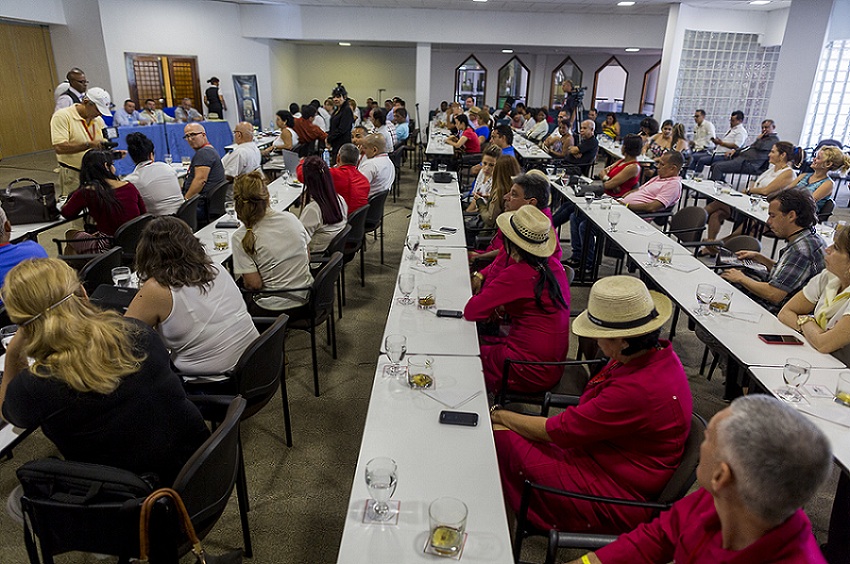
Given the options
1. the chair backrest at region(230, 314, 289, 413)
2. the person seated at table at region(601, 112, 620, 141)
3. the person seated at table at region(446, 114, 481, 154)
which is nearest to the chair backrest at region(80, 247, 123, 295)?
the chair backrest at region(230, 314, 289, 413)

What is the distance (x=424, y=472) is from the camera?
1.85m

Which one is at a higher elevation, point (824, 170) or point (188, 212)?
point (824, 170)

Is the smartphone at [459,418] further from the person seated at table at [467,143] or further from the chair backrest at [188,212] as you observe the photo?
the person seated at table at [467,143]

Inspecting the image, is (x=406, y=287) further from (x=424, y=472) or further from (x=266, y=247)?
(x=424, y=472)

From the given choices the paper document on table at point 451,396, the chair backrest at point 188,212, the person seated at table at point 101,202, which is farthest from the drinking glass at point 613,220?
the person seated at table at point 101,202

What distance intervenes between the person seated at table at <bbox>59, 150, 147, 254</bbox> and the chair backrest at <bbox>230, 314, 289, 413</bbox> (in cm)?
253

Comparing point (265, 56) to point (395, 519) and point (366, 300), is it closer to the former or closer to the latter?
point (366, 300)

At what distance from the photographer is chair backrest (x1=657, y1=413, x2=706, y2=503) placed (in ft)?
6.23

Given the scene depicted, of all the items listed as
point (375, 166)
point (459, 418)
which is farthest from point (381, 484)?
point (375, 166)

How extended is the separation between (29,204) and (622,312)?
4.56 meters

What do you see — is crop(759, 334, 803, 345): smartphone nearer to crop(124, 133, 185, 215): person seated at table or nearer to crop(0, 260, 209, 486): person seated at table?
crop(0, 260, 209, 486): person seated at table

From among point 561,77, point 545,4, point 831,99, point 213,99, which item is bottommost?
point 213,99

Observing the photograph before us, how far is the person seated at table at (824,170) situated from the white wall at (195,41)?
42.0 feet

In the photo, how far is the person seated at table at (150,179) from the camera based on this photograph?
4.87 meters
